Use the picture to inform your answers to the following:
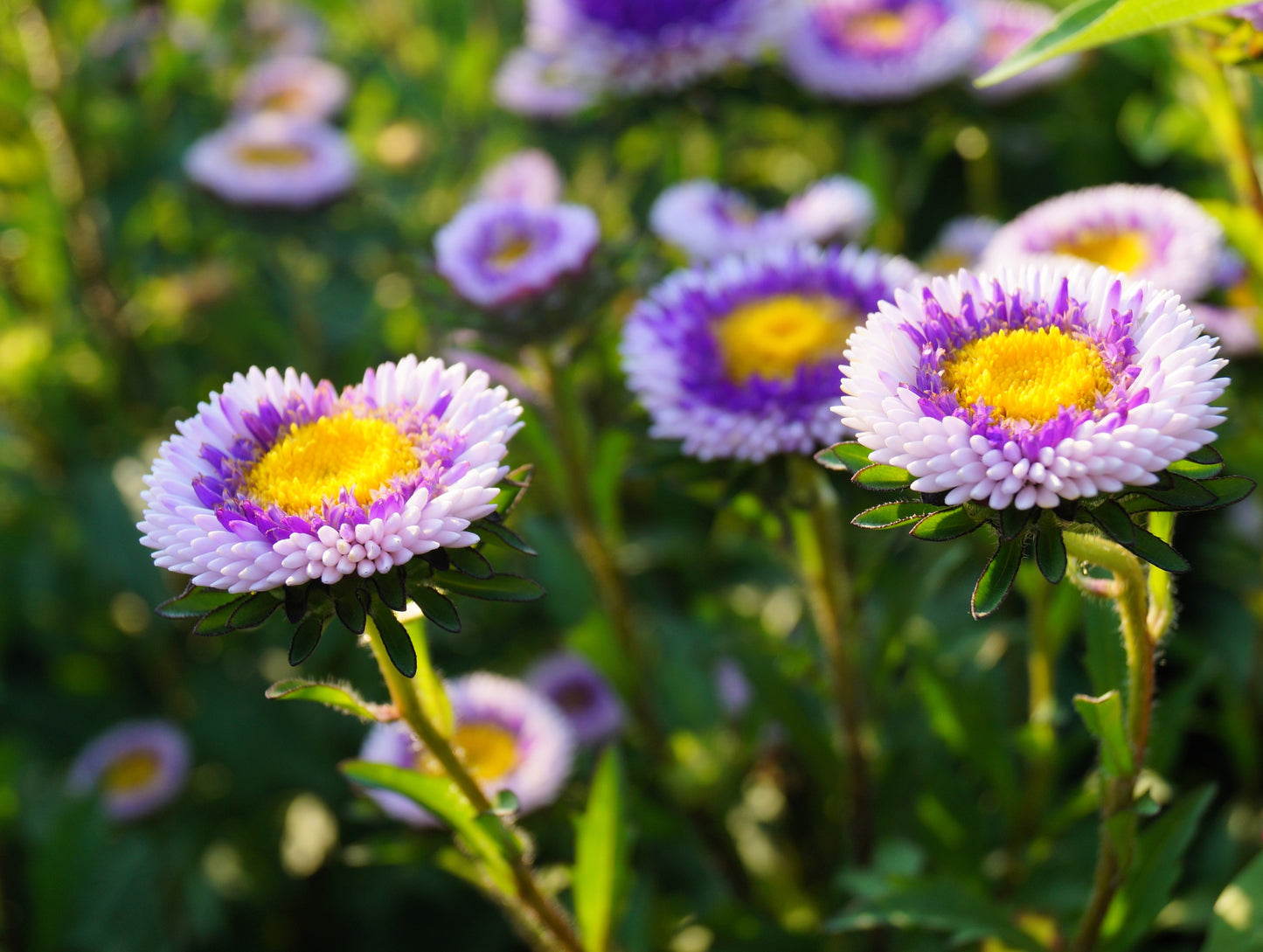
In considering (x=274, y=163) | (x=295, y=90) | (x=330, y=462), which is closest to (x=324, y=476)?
(x=330, y=462)

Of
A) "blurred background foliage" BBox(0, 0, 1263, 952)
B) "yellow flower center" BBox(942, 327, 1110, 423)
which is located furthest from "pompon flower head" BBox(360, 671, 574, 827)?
"yellow flower center" BBox(942, 327, 1110, 423)

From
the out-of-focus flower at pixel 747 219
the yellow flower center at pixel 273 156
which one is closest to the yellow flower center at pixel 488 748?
the out-of-focus flower at pixel 747 219

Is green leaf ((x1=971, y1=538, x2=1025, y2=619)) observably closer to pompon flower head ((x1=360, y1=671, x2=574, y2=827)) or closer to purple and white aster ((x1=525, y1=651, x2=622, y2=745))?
pompon flower head ((x1=360, y1=671, x2=574, y2=827))

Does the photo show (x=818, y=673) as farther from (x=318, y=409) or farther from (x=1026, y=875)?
(x=318, y=409)

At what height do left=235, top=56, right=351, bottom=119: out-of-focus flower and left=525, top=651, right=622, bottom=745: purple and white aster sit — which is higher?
left=235, top=56, right=351, bottom=119: out-of-focus flower

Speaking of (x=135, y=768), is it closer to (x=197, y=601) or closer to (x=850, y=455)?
(x=197, y=601)
